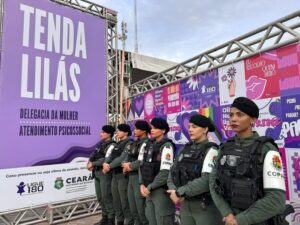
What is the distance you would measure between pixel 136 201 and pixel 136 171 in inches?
15.0

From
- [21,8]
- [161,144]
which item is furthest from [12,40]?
[161,144]

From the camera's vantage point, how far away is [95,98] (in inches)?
213

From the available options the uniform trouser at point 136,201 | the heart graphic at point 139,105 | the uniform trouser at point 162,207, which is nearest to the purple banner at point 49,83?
the heart graphic at point 139,105

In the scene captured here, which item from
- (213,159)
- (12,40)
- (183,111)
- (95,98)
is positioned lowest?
(213,159)

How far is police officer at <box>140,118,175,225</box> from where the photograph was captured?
9.67ft

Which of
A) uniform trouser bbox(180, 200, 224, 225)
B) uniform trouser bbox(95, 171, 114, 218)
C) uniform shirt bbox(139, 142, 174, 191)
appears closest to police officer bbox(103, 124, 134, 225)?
uniform trouser bbox(95, 171, 114, 218)

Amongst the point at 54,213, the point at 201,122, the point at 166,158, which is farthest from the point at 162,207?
the point at 54,213

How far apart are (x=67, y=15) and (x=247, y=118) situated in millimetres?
4345

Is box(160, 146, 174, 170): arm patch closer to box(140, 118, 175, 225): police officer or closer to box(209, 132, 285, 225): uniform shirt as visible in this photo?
box(140, 118, 175, 225): police officer

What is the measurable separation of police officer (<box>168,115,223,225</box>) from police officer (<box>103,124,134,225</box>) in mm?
1546

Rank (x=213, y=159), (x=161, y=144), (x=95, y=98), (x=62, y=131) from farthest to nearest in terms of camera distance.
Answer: (x=95, y=98), (x=62, y=131), (x=161, y=144), (x=213, y=159)

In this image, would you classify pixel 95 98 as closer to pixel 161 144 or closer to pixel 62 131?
pixel 62 131

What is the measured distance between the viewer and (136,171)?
3625 millimetres

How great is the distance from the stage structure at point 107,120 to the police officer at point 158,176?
2.27 m
